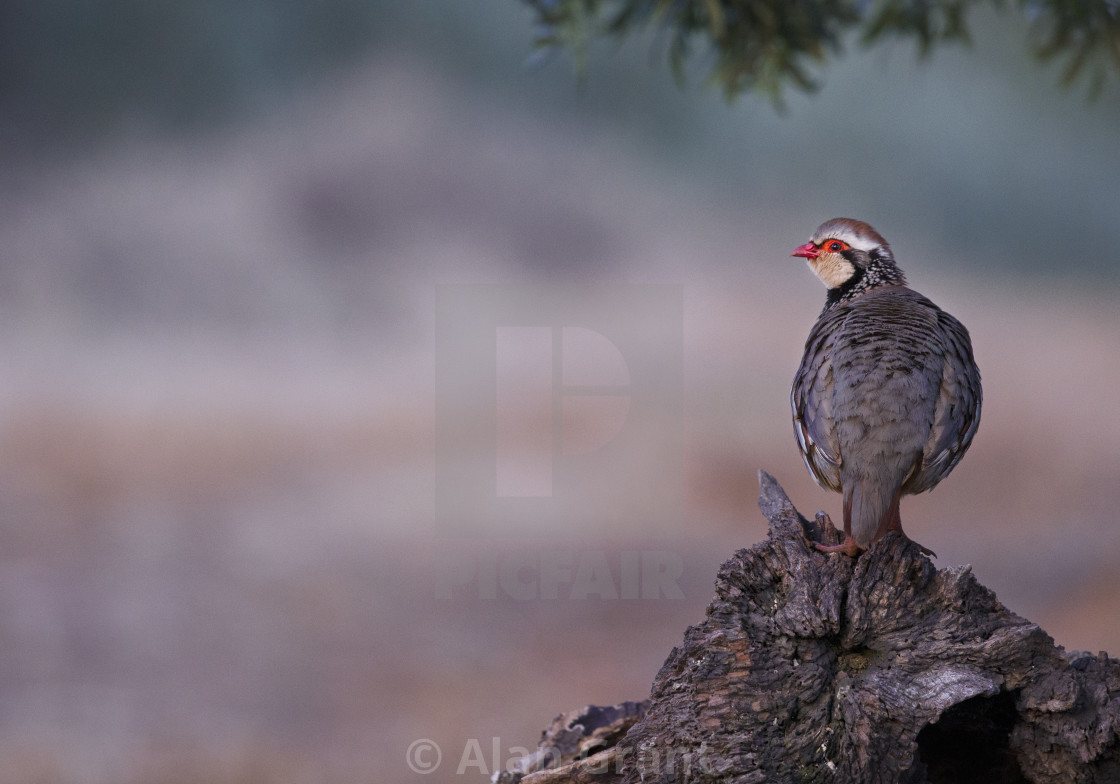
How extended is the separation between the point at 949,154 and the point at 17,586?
624 cm

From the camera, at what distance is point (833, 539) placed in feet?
8.33

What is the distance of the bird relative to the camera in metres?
2.55

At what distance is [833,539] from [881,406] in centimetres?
40

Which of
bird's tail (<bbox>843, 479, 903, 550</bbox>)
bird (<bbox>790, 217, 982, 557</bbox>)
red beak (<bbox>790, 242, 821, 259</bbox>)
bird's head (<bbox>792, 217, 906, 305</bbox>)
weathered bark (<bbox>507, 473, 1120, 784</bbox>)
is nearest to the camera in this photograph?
weathered bark (<bbox>507, 473, 1120, 784</bbox>)

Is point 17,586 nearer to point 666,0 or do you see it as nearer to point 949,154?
point 666,0

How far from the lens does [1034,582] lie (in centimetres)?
529

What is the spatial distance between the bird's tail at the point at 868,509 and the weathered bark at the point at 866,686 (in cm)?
15

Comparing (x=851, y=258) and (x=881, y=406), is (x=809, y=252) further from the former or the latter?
(x=881, y=406)

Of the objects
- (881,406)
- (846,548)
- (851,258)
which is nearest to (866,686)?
(846,548)

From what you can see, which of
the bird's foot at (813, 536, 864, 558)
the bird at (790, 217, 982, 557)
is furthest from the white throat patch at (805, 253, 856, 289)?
the bird's foot at (813, 536, 864, 558)

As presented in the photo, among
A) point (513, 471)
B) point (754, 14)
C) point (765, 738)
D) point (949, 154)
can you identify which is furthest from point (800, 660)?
point (949, 154)

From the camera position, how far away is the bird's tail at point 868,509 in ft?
8.00

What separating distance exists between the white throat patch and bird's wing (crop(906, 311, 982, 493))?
704 millimetres

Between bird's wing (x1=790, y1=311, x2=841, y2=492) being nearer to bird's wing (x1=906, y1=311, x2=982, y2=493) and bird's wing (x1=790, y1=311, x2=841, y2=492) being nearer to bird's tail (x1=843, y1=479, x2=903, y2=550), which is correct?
bird's tail (x1=843, y1=479, x2=903, y2=550)
